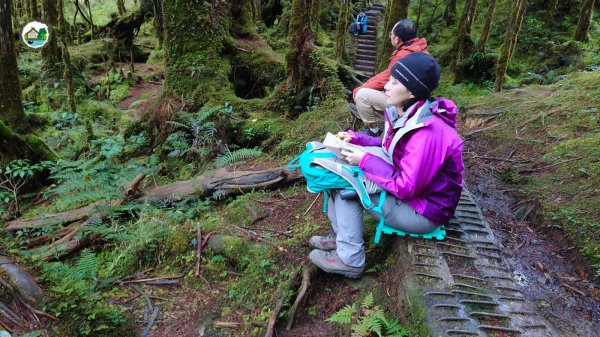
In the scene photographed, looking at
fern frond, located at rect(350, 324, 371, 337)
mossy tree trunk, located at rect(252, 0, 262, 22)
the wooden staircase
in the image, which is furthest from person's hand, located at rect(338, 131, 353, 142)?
the wooden staircase

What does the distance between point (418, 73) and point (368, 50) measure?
25.2 metres

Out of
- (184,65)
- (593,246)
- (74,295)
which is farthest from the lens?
(184,65)

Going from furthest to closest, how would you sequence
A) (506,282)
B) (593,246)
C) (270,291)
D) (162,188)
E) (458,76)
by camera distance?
(458,76) < (162,188) < (593,246) < (270,291) < (506,282)

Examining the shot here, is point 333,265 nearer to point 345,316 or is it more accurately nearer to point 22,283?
point 345,316

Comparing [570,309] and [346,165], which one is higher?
[346,165]

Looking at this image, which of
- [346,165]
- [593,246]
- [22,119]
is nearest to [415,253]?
[346,165]

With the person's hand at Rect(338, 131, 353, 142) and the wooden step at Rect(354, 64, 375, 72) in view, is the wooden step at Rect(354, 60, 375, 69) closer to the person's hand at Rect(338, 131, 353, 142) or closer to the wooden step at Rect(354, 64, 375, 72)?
the wooden step at Rect(354, 64, 375, 72)

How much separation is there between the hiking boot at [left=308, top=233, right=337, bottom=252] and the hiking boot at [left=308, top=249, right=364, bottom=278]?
0.25m

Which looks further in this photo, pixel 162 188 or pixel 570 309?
pixel 162 188

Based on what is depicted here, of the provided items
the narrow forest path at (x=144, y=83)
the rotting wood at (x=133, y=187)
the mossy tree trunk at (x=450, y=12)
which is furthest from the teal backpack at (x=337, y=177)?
the mossy tree trunk at (x=450, y=12)

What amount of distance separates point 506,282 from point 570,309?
2.47ft

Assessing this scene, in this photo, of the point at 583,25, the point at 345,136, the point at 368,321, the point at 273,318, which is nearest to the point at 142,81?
the point at 345,136

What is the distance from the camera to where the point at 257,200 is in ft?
17.8

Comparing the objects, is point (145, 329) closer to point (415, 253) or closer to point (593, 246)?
point (415, 253)
